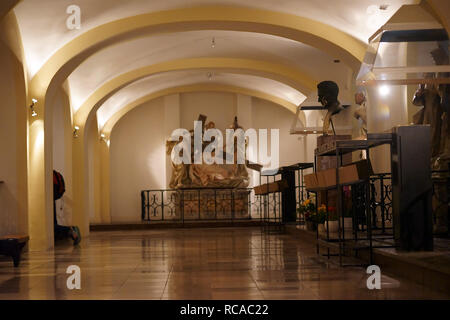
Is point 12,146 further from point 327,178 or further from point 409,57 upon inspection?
point 409,57

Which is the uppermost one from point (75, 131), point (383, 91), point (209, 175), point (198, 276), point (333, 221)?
point (383, 91)

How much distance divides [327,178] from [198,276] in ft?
6.12

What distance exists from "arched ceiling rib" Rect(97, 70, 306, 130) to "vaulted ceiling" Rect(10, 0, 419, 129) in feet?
8.83

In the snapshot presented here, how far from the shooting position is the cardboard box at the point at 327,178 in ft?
22.1

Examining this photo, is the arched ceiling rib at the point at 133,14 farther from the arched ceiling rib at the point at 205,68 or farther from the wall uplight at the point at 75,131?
the arched ceiling rib at the point at 205,68

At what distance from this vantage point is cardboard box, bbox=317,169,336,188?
6.75m

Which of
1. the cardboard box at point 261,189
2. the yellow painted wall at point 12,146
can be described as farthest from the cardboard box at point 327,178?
the cardboard box at point 261,189

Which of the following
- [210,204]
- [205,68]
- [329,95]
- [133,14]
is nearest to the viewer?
[329,95]

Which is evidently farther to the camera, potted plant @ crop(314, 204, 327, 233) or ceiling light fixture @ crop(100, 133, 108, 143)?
ceiling light fixture @ crop(100, 133, 108, 143)

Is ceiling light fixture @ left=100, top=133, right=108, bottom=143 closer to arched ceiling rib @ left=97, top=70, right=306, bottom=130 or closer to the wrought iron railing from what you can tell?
arched ceiling rib @ left=97, top=70, right=306, bottom=130

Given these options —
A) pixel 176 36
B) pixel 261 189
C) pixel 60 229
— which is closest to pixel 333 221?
pixel 60 229

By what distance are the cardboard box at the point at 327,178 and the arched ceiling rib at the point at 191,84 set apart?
9531mm

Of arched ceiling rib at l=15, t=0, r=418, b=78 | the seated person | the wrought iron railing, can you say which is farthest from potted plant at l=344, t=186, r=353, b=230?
the wrought iron railing

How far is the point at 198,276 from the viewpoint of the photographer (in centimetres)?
599
